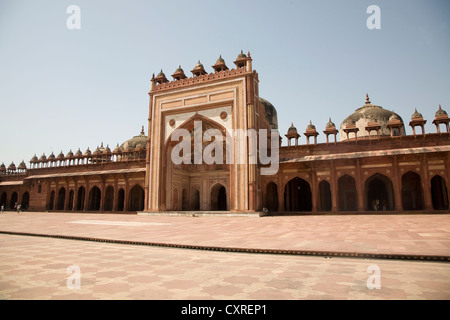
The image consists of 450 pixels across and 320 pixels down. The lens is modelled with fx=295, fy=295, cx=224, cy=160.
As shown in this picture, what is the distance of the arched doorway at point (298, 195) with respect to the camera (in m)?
23.2

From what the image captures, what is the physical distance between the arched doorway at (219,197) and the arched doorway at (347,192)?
9837 millimetres

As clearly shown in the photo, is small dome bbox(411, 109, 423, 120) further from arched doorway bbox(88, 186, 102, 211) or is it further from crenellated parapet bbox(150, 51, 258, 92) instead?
arched doorway bbox(88, 186, 102, 211)

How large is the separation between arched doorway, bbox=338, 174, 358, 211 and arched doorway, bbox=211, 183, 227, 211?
9.84 metres

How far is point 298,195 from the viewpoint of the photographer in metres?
23.6

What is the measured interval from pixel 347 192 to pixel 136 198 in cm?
1943

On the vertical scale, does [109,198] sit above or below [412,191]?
below

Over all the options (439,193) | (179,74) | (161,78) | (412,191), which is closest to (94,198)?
(161,78)

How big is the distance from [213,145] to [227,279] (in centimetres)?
2295

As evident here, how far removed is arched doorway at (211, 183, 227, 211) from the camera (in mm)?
26359

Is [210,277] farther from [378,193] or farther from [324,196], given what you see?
[378,193]

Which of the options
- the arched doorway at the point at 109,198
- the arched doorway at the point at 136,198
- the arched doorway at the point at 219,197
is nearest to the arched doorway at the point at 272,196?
the arched doorway at the point at 219,197

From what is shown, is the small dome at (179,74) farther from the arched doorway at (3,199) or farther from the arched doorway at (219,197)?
the arched doorway at (3,199)

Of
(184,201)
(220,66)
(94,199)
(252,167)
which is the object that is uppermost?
(220,66)
